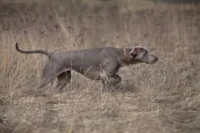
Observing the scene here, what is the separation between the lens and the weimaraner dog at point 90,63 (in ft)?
26.3

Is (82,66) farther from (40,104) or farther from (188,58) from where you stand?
(188,58)

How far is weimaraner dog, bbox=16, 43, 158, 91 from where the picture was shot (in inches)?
316

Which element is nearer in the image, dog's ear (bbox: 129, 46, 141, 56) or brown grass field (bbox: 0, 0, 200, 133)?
brown grass field (bbox: 0, 0, 200, 133)

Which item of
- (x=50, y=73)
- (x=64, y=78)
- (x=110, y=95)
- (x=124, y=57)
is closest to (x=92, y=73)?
(x=64, y=78)

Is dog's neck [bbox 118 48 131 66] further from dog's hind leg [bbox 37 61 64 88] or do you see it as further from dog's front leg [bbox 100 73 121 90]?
dog's hind leg [bbox 37 61 64 88]

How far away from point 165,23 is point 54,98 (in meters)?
9.57

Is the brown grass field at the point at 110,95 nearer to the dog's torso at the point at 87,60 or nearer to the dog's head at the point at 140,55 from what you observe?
the dog's torso at the point at 87,60

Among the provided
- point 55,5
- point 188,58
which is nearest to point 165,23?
point 55,5

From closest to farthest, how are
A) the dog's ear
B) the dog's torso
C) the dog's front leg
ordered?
the dog's front leg → the dog's torso → the dog's ear

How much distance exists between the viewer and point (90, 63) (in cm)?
819

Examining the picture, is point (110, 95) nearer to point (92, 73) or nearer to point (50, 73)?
point (92, 73)

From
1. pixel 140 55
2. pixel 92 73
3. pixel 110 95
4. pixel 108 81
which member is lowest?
pixel 110 95

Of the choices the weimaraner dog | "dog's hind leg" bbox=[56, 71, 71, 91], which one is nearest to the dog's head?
the weimaraner dog

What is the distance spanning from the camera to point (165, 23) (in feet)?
52.9
